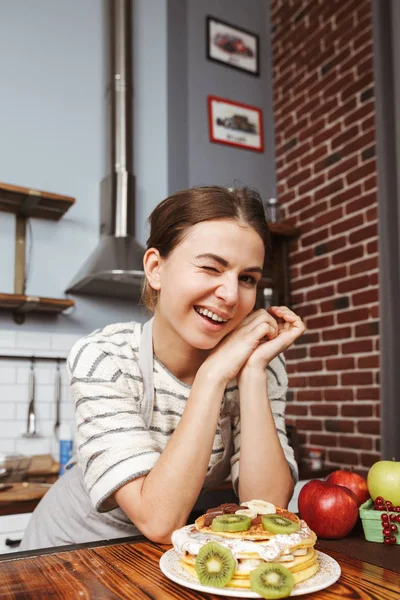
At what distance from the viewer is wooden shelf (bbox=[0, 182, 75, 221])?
2.64 m

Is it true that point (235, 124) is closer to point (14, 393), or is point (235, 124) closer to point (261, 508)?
point (14, 393)

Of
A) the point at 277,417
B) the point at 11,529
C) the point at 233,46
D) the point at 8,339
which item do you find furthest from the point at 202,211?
the point at 233,46

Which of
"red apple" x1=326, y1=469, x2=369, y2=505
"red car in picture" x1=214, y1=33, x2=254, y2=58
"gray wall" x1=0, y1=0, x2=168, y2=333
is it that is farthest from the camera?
"red car in picture" x1=214, y1=33, x2=254, y2=58

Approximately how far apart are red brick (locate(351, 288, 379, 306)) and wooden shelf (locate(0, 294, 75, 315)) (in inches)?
54.2

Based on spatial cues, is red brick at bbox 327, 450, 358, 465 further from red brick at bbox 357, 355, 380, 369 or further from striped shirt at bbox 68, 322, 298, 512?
striped shirt at bbox 68, 322, 298, 512

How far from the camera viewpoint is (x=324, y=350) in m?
3.04

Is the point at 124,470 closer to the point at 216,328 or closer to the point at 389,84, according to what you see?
the point at 216,328

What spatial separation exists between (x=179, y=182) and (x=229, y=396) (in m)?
2.23

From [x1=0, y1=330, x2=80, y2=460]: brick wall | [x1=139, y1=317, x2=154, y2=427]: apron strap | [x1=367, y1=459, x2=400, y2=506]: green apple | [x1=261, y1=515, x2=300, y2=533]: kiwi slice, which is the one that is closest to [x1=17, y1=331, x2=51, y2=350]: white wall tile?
[x1=0, y1=330, x2=80, y2=460]: brick wall

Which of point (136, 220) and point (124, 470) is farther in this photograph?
point (136, 220)

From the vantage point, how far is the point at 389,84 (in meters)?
2.35

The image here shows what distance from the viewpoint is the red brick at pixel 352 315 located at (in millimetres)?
2800

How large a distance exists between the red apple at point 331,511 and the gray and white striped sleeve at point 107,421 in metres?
0.29

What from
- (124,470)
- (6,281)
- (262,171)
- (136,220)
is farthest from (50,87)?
(124,470)
